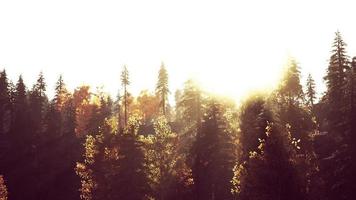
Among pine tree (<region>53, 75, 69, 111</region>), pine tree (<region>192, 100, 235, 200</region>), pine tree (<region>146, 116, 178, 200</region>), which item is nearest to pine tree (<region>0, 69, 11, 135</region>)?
pine tree (<region>53, 75, 69, 111</region>)

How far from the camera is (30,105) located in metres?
99.0

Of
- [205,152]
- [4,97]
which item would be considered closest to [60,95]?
[4,97]

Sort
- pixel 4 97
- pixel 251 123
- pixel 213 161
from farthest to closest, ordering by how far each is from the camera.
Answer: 1. pixel 4 97
2. pixel 213 161
3. pixel 251 123

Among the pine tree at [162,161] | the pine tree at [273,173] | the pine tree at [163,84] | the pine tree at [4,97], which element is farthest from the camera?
the pine tree at [163,84]

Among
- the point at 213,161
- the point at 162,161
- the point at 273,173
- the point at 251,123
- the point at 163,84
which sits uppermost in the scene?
the point at 163,84

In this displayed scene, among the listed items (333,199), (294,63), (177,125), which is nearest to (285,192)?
(333,199)

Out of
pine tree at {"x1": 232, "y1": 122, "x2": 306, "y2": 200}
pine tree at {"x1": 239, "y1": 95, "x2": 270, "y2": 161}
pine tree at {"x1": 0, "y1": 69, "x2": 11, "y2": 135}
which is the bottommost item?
pine tree at {"x1": 232, "y1": 122, "x2": 306, "y2": 200}

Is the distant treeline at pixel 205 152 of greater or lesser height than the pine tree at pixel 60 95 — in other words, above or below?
below

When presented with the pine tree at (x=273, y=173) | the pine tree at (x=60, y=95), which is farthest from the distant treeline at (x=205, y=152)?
the pine tree at (x=60, y=95)

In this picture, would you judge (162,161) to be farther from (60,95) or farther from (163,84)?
(60,95)

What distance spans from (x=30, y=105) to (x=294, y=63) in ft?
195

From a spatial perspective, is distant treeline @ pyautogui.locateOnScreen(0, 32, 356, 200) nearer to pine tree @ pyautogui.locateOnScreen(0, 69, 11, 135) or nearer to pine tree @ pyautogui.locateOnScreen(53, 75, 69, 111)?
pine tree @ pyautogui.locateOnScreen(0, 69, 11, 135)

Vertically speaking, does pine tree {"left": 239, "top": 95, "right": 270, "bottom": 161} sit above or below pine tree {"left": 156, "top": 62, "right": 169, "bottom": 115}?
below

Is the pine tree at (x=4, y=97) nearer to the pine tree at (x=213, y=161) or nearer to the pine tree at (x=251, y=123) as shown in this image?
the pine tree at (x=213, y=161)
